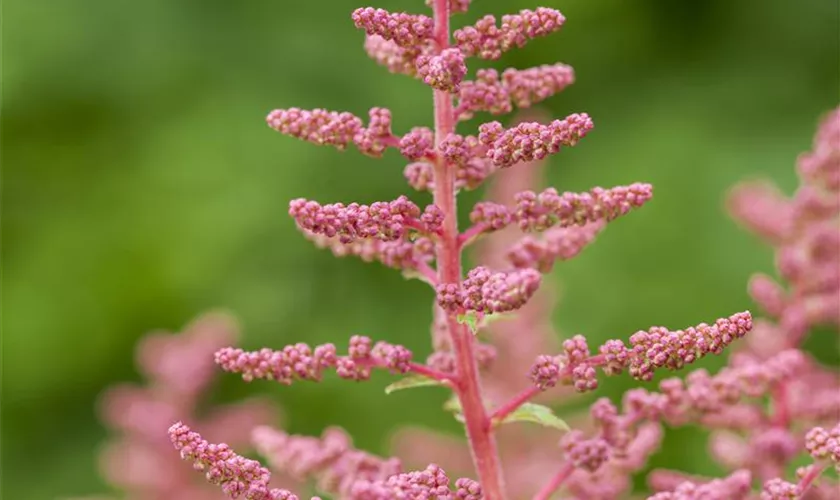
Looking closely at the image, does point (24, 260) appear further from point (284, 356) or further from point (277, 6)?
point (284, 356)

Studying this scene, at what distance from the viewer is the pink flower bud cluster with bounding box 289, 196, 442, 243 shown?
68.1 inches

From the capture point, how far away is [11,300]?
298 inches

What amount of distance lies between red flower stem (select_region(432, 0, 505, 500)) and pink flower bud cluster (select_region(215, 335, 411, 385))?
0.33 feet

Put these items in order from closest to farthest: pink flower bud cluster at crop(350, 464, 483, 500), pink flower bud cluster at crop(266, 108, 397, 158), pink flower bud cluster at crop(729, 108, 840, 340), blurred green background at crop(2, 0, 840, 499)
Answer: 1. pink flower bud cluster at crop(350, 464, 483, 500)
2. pink flower bud cluster at crop(266, 108, 397, 158)
3. pink flower bud cluster at crop(729, 108, 840, 340)
4. blurred green background at crop(2, 0, 840, 499)

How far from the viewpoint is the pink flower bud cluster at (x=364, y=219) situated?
5.67ft

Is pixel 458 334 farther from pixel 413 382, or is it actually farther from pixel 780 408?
pixel 780 408

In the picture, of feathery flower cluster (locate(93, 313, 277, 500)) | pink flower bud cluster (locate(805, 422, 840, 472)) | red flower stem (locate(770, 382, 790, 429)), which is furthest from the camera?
feathery flower cluster (locate(93, 313, 277, 500))

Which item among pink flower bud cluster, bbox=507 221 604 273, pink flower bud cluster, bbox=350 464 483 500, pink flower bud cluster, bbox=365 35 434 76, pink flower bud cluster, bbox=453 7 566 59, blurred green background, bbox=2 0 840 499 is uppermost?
blurred green background, bbox=2 0 840 499

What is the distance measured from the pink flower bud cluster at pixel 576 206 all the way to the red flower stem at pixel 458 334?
0.38ft

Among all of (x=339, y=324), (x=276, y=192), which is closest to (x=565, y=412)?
(x=339, y=324)

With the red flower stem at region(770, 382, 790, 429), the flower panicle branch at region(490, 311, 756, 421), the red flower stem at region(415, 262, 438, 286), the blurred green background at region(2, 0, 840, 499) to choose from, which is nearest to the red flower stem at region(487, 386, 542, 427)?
the flower panicle branch at region(490, 311, 756, 421)

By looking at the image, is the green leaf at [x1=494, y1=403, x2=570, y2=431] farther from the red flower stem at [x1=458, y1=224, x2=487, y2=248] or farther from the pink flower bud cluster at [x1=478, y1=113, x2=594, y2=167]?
the pink flower bud cluster at [x1=478, y1=113, x2=594, y2=167]

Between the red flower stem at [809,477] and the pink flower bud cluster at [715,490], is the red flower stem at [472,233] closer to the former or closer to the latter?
the pink flower bud cluster at [715,490]

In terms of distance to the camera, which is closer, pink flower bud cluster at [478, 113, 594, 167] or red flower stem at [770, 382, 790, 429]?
pink flower bud cluster at [478, 113, 594, 167]
